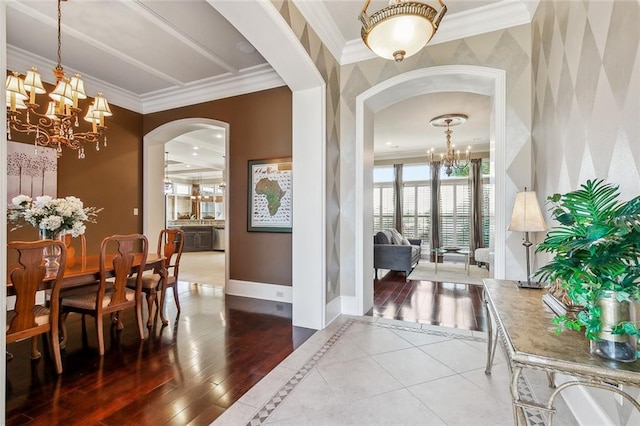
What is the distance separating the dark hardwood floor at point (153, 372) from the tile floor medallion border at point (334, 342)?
0.25m

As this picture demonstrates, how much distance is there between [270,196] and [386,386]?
296 cm

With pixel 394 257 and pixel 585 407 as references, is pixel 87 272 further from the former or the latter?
pixel 394 257

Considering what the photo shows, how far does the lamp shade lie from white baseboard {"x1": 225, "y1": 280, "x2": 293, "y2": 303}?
291 cm

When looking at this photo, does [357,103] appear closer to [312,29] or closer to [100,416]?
[312,29]

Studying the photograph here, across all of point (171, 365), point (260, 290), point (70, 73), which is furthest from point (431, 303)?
point (70, 73)

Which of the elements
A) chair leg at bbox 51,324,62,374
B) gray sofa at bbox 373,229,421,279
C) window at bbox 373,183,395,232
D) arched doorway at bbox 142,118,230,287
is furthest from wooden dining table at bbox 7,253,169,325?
window at bbox 373,183,395,232

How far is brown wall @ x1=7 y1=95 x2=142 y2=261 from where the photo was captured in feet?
14.7

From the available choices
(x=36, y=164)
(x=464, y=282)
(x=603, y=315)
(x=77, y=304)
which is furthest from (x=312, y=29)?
(x=464, y=282)

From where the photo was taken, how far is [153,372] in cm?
230

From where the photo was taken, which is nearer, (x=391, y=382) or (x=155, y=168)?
(x=391, y=382)

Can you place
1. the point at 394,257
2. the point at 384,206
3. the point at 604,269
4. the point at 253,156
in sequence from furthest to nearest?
the point at 384,206 < the point at 394,257 < the point at 253,156 < the point at 604,269

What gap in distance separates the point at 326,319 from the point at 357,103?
2544 millimetres

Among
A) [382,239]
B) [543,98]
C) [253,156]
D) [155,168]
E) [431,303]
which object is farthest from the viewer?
[382,239]

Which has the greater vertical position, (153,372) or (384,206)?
(384,206)
